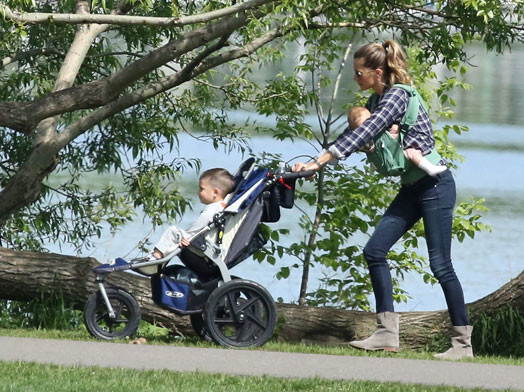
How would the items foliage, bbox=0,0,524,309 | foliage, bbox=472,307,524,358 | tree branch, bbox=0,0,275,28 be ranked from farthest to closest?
foliage, bbox=0,0,524,309 < foliage, bbox=472,307,524,358 < tree branch, bbox=0,0,275,28

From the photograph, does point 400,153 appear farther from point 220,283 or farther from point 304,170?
point 220,283

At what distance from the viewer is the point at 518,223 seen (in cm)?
2069

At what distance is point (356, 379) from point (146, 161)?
20.8 feet

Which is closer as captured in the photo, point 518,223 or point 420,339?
point 420,339

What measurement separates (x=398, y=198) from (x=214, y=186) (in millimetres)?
1243

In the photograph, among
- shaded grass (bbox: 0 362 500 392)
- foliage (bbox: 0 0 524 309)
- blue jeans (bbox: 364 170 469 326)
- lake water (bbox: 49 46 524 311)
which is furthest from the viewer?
lake water (bbox: 49 46 524 311)

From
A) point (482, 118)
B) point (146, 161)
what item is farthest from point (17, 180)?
point (482, 118)

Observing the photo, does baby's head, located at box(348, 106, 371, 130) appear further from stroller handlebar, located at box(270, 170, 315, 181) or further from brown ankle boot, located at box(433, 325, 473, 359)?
brown ankle boot, located at box(433, 325, 473, 359)

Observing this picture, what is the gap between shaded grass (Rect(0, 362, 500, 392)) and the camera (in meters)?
5.29

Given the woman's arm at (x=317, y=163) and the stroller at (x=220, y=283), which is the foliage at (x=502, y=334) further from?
the woman's arm at (x=317, y=163)

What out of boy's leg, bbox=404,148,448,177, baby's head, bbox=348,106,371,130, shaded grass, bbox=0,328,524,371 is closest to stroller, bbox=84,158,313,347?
shaded grass, bbox=0,328,524,371

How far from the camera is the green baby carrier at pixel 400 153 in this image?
6.71 metres

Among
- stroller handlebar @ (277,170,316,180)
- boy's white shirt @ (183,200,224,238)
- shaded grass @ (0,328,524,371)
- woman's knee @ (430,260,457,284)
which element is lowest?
shaded grass @ (0,328,524,371)

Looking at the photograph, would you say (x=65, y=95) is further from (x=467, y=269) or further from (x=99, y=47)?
(x=467, y=269)
